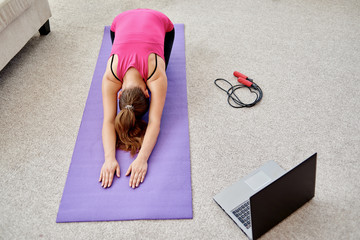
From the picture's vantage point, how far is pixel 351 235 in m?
1.48

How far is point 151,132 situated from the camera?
1821 millimetres

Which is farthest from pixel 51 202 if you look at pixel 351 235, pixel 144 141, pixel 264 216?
pixel 351 235

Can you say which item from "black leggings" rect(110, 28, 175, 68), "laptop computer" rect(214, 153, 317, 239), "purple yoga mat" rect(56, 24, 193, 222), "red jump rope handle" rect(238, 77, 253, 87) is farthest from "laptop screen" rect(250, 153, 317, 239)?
"black leggings" rect(110, 28, 175, 68)

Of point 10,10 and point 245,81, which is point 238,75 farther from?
point 10,10

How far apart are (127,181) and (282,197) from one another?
76cm

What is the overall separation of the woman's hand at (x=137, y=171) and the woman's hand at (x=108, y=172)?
69 mm

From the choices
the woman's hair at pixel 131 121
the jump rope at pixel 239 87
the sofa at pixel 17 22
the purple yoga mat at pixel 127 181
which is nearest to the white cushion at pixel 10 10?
the sofa at pixel 17 22

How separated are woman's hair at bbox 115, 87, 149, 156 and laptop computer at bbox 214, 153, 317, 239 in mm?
533

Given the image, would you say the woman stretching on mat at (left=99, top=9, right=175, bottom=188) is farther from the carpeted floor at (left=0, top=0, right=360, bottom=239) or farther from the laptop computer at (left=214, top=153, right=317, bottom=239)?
the laptop computer at (left=214, top=153, right=317, bottom=239)

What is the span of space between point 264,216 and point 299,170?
241 mm

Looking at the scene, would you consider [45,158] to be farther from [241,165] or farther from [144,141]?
[241,165]

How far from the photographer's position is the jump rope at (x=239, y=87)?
209cm

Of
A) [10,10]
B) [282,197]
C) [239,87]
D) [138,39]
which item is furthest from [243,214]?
[10,10]

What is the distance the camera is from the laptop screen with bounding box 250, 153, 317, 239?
4.35 ft
